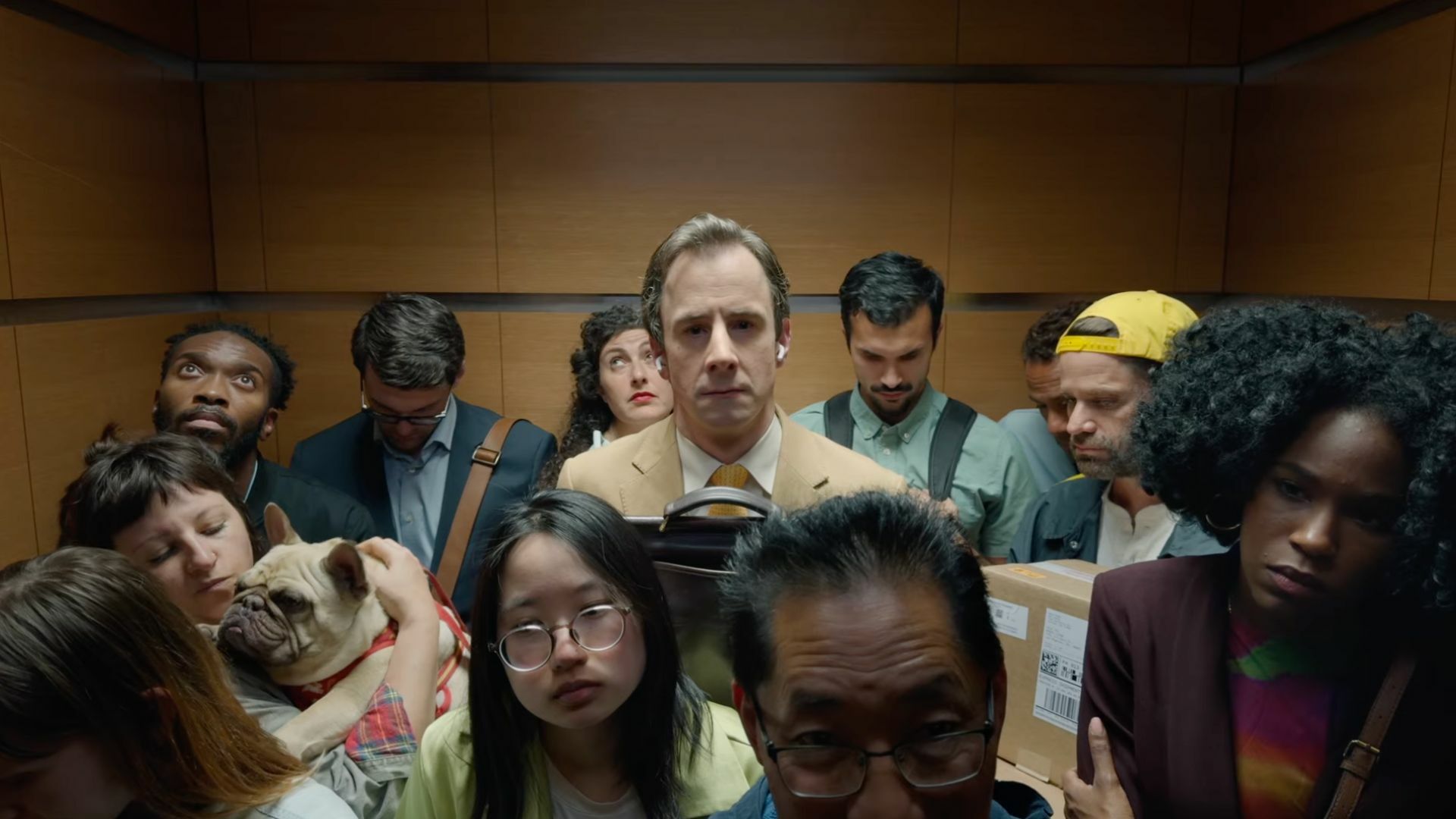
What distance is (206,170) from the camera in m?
3.54

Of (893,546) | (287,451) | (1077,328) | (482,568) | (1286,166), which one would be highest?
(1286,166)

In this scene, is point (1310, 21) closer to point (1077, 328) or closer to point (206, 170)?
point (1077, 328)

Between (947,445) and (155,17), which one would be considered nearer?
(947,445)

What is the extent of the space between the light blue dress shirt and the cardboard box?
1766 mm

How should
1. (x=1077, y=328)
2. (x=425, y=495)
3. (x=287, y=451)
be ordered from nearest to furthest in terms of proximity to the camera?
(x=1077, y=328), (x=425, y=495), (x=287, y=451)

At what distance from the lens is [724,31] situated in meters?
3.47

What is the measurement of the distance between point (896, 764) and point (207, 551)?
51.3 inches

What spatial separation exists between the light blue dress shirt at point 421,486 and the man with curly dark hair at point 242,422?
26 centimetres

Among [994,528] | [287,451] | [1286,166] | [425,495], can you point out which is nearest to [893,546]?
[994,528]

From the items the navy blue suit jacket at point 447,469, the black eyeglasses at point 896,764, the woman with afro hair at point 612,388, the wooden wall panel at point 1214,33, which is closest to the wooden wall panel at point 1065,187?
the wooden wall panel at point 1214,33

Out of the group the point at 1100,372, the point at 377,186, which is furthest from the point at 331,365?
the point at 1100,372

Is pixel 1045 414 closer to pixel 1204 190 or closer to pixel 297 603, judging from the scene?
pixel 1204 190

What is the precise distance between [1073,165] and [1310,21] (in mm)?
871

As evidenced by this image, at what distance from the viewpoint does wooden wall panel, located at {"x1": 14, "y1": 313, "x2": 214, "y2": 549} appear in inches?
104
